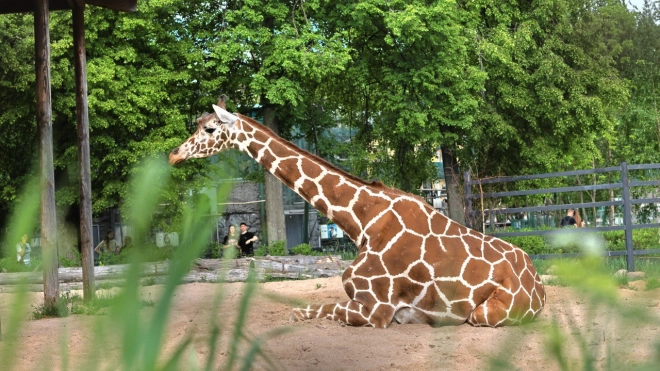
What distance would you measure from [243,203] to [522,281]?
24858mm

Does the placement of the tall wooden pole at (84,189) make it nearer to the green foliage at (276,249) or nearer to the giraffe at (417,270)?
the giraffe at (417,270)

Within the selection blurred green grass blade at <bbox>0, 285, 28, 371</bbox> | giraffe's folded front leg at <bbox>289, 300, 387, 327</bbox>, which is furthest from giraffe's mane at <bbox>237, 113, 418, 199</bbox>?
blurred green grass blade at <bbox>0, 285, 28, 371</bbox>

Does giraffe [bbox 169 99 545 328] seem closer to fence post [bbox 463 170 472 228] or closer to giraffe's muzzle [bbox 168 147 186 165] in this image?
giraffe's muzzle [bbox 168 147 186 165]

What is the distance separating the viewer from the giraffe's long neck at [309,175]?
7953mm

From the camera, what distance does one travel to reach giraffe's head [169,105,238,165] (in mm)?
8969

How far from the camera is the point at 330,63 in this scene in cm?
2464

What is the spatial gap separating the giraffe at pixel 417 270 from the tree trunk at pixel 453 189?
19.4 metres

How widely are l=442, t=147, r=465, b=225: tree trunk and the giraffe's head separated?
61.0 feet

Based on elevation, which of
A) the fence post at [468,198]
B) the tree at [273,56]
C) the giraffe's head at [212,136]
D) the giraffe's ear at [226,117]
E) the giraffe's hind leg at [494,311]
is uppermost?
the tree at [273,56]

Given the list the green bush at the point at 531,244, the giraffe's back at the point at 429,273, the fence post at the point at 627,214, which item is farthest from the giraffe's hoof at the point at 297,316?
the green bush at the point at 531,244

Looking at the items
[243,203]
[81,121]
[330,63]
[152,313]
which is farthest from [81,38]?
[243,203]

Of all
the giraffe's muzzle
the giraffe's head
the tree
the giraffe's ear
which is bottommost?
the giraffe's muzzle

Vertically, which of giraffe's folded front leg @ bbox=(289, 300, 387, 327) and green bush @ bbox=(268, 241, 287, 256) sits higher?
giraffe's folded front leg @ bbox=(289, 300, 387, 327)

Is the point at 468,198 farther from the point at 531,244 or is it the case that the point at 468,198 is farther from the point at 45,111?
the point at 45,111
